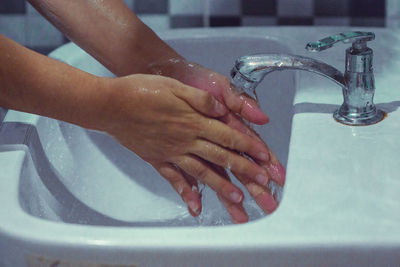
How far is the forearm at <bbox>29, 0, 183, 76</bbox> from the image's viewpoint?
2.28 ft

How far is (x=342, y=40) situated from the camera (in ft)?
1.68

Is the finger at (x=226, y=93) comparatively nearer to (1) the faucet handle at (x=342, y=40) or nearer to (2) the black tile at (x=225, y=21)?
(1) the faucet handle at (x=342, y=40)

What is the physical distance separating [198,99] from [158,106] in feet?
0.16

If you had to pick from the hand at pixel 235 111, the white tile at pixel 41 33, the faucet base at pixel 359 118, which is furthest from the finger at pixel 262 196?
the white tile at pixel 41 33

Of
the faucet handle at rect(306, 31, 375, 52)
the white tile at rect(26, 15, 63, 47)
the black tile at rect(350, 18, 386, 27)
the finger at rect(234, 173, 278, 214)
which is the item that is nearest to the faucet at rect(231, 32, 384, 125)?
the faucet handle at rect(306, 31, 375, 52)

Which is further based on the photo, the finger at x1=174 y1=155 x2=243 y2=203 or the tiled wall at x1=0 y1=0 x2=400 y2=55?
the tiled wall at x1=0 y1=0 x2=400 y2=55

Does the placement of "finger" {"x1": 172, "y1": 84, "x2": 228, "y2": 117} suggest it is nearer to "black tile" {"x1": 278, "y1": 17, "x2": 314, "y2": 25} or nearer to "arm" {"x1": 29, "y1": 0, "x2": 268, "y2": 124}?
"arm" {"x1": 29, "y1": 0, "x2": 268, "y2": 124}

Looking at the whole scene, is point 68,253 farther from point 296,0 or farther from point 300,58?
point 296,0

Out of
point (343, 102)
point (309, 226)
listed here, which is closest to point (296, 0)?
point (343, 102)

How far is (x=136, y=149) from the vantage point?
2.00 ft

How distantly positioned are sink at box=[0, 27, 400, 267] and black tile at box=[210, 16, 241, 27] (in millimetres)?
114

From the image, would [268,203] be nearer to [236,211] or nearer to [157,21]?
[236,211]

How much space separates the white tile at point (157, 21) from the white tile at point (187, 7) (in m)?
0.02

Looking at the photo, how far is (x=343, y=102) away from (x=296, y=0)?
0.39 metres
